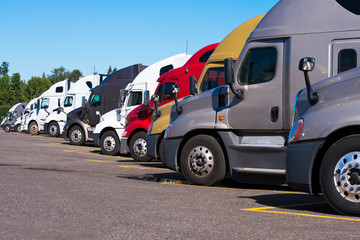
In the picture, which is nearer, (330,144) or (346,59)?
(330,144)

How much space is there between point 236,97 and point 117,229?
457 centimetres

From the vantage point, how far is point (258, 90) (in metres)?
9.25

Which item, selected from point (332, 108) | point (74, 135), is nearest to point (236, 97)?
point (332, 108)

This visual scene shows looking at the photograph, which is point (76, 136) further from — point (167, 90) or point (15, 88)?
point (15, 88)

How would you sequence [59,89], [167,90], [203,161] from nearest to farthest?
[203,161]
[167,90]
[59,89]

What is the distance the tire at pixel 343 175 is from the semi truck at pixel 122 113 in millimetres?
12892

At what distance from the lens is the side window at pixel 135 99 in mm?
18984

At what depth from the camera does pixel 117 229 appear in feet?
17.7

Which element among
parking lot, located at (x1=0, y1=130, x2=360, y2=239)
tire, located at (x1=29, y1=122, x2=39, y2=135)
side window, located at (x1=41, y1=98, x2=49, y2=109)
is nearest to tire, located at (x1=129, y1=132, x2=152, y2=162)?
parking lot, located at (x1=0, y1=130, x2=360, y2=239)

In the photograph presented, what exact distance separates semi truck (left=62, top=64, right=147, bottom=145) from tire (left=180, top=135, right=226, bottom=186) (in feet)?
40.7

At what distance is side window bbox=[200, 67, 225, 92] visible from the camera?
12.6 m

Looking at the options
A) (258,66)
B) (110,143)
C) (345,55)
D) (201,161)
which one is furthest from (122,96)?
(345,55)

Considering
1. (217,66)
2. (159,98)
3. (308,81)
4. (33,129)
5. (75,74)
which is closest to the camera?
(308,81)

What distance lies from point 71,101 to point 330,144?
2458 cm
